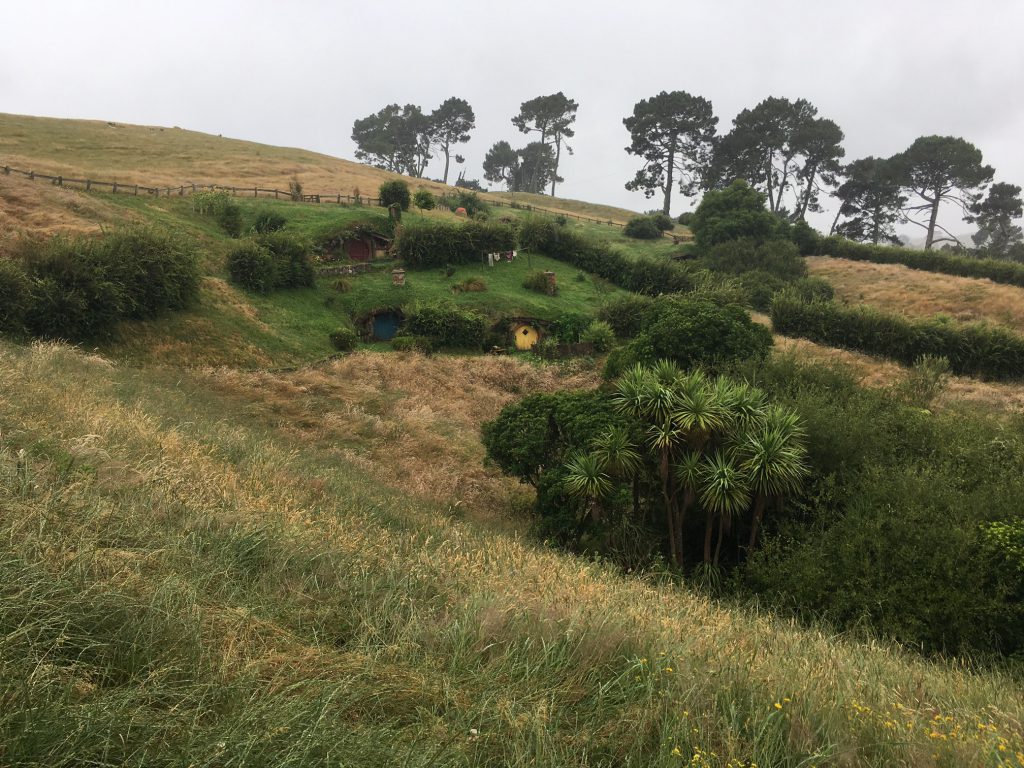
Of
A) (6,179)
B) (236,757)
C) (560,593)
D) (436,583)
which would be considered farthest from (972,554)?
(6,179)

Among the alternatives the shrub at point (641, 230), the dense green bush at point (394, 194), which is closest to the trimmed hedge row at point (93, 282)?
the dense green bush at point (394, 194)

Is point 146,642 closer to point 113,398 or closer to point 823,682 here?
point 823,682

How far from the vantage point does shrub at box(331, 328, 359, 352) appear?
1324 inches

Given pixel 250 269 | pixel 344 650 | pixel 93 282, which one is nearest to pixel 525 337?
pixel 250 269

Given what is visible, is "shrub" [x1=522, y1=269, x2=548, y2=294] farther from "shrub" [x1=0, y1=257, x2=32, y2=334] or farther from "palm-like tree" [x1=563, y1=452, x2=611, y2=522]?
"palm-like tree" [x1=563, y1=452, x2=611, y2=522]

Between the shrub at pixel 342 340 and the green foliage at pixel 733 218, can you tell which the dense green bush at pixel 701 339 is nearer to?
the shrub at pixel 342 340

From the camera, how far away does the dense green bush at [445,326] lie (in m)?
36.8

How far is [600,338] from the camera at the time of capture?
1517 inches

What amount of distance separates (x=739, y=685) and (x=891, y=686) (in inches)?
74.8

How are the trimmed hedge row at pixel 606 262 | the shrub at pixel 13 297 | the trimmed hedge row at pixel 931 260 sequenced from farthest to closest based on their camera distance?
1. the trimmed hedge row at pixel 606 262
2. the trimmed hedge row at pixel 931 260
3. the shrub at pixel 13 297

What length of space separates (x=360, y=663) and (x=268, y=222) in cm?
4794

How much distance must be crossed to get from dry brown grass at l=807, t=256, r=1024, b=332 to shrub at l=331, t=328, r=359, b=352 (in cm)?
4244

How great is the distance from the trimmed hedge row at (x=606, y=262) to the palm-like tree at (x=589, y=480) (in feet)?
129

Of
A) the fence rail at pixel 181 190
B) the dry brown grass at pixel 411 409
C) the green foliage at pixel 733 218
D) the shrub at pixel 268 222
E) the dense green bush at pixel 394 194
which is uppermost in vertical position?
the green foliage at pixel 733 218
